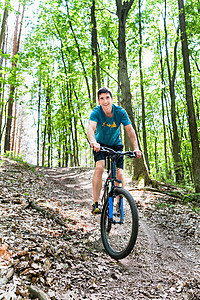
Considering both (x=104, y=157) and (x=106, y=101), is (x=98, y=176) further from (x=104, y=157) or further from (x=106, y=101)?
(x=106, y=101)

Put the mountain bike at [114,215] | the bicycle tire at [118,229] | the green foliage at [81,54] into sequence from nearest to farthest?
the bicycle tire at [118,229] → the mountain bike at [114,215] → the green foliage at [81,54]

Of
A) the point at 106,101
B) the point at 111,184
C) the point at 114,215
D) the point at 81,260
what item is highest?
the point at 106,101

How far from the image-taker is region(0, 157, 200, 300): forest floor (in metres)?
Result: 2.23

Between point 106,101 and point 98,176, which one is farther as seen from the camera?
point 98,176

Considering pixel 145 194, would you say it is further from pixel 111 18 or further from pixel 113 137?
pixel 111 18

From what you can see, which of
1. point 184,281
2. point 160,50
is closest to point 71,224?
point 184,281

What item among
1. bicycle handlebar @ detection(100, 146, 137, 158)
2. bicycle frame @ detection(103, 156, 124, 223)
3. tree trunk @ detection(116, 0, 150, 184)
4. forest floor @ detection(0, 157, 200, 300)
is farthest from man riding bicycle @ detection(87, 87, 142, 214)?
tree trunk @ detection(116, 0, 150, 184)

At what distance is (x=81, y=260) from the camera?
299 cm

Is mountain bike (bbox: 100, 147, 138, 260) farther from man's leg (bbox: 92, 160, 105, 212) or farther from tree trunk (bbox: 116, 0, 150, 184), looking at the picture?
tree trunk (bbox: 116, 0, 150, 184)

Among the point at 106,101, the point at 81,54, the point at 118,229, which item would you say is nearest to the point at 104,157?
the point at 106,101

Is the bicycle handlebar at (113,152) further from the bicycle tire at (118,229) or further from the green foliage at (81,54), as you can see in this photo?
the green foliage at (81,54)

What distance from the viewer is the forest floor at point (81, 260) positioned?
7.31ft

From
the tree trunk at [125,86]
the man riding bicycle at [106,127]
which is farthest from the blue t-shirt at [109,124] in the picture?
the tree trunk at [125,86]

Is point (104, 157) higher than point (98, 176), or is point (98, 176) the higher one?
point (104, 157)
